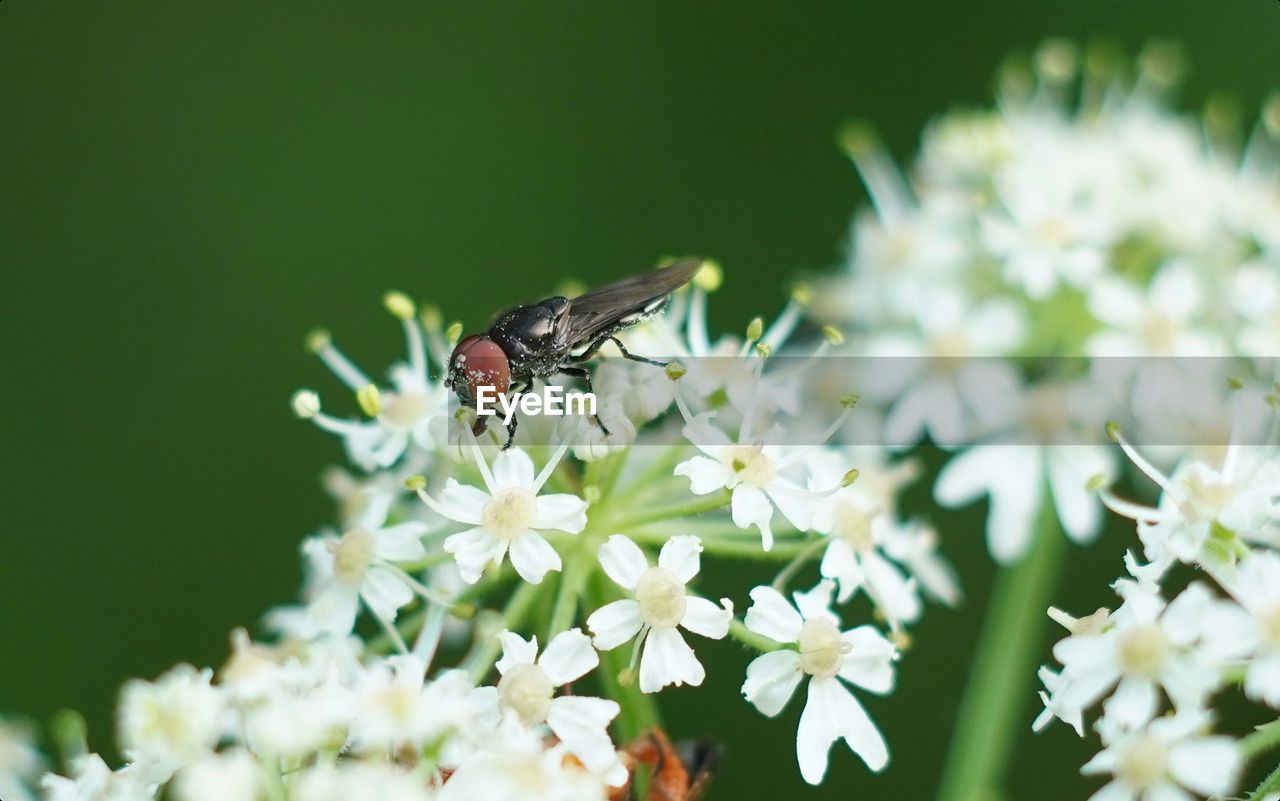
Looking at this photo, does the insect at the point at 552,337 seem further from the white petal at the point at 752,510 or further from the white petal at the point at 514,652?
the white petal at the point at 514,652

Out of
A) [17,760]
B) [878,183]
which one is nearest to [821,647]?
[17,760]

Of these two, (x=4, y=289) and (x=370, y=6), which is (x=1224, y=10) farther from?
(x=4, y=289)

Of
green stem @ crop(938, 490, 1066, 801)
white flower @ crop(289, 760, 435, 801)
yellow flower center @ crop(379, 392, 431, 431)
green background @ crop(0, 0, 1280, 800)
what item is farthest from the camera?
green background @ crop(0, 0, 1280, 800)

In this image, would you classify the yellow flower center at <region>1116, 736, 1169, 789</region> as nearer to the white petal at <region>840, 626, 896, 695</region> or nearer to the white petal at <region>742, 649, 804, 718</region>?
the white petal at <region>840, 626, 896, 695</region>

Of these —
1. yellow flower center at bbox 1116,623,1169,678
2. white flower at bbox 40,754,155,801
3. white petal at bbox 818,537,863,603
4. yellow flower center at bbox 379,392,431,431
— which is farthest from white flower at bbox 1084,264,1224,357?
white flower at bbox 40,754,155,801

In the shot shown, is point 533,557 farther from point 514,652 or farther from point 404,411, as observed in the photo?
point 404,411
